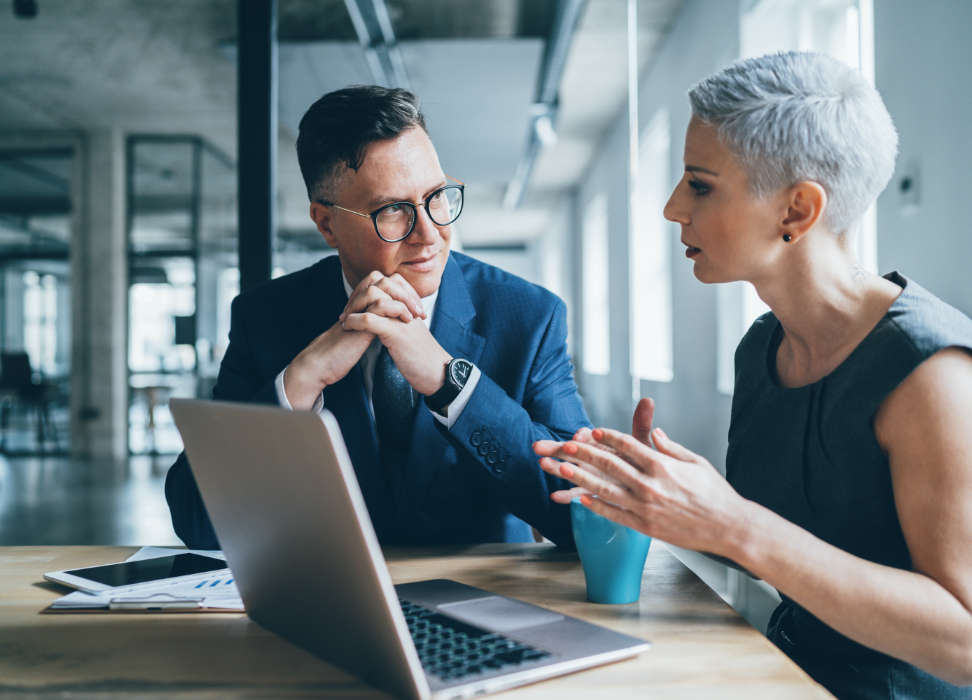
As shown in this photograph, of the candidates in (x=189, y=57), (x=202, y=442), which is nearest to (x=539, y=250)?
(x=189, y=57)

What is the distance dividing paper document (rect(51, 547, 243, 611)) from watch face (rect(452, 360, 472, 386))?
0.48 m

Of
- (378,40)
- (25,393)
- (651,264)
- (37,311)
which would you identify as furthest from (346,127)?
(25,393)

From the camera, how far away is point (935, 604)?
806 millimetres

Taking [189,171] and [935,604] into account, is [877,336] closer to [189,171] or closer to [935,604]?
[935,604]

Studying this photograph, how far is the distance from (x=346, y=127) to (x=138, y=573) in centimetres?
92

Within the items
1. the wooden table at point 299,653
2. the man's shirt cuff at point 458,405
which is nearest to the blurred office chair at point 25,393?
the wooden table at point 299,653

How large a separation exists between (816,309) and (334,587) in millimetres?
826

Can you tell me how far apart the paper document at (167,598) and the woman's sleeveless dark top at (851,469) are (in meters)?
0.82

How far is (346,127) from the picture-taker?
1487 mm

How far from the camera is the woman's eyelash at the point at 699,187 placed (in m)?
1.11

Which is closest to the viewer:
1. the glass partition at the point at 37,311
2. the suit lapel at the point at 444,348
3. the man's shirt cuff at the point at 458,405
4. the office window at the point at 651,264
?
the man's shirt cuff at the point at 458,405

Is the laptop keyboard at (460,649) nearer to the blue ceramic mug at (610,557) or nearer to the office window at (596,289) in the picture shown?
the blue ceramic mug at (610,557)

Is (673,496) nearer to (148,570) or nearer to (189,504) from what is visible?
(148,570)

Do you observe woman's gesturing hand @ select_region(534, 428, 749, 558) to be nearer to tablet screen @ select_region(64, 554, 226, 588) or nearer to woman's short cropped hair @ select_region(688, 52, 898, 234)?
woman's short cropped hair @ select_region(688, 52, 898, 234)
